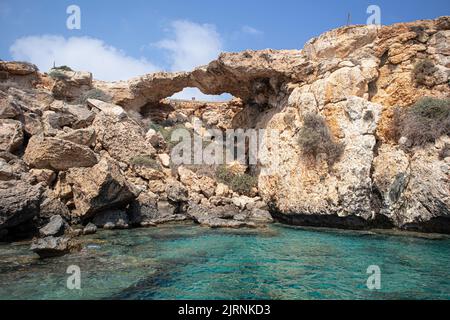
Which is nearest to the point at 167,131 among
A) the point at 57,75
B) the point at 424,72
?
the point at 57,75

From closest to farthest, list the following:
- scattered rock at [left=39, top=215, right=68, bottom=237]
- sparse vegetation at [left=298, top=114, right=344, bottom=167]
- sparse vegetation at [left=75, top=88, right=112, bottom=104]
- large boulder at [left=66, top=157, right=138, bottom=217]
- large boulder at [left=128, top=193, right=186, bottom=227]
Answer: scattered rock at [left=39, top=215, right=68, bottom=237]
large boulder at [left=66, top=157, right=138, bottom=217]
sparse vegetation at [left=298, top=114, right=344, bottom=167]
large boulder at [left=128, top=193, right=186, bottom=227]
sparse vegetation at [left=75, top=88, right=112, bottom=104]

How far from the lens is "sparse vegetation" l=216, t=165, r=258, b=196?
1678 centimetres

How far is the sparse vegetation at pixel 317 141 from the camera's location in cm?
1227

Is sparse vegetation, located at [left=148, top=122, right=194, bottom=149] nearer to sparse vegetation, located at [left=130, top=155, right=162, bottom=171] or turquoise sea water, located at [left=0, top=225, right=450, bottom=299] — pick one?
sparse vegetation, located at [left=130, top=155, right=162, bottom=171]

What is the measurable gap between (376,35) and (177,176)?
1156cm

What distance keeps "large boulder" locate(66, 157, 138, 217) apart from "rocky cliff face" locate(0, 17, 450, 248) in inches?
1.6

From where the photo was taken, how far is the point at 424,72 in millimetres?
12617

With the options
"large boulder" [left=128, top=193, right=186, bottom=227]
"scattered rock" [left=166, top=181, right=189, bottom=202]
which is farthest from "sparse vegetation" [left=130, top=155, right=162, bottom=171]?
"large boulder" [left=128, top=193, right=186, bottom=227]

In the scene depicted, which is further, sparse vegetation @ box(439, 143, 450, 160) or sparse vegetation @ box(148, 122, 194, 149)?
sparse vegetation @ box(148, 122, 194, 149)

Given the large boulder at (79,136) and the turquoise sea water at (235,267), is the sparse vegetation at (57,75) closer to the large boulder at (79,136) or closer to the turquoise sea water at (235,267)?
the large boulder at (79,136)

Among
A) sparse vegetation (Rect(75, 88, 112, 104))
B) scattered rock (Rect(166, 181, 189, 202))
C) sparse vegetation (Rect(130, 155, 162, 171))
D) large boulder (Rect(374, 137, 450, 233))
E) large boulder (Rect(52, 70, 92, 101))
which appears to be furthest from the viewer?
large boulder (Rect(52, 70, 92, 101))

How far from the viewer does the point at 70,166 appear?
12.5 m

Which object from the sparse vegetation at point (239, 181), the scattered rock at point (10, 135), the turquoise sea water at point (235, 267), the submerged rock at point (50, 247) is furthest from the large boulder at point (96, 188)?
the sparse vegetation at point (239, 181)
